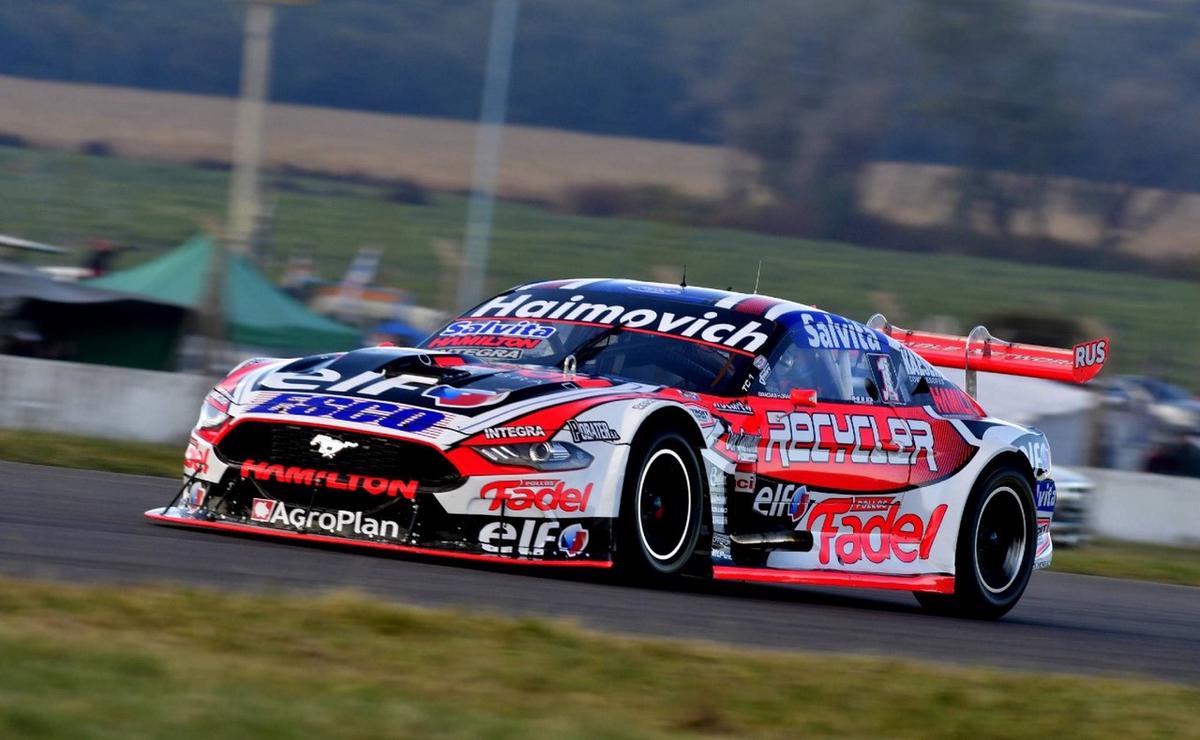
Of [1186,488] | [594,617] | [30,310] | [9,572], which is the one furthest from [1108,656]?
[30,310]

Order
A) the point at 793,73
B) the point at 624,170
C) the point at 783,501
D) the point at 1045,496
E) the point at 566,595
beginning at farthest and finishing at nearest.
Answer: the point at 793,73 → the point at 624,170 → the point at 1045,496 → the point at 783,501 → the point at 566,595

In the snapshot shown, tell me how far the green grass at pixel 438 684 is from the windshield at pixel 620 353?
2.21 metres

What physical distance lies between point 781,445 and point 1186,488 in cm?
947

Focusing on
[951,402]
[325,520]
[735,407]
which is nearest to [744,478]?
[735,407]

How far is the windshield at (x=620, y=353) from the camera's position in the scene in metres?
7.73

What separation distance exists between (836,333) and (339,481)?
2840 mm

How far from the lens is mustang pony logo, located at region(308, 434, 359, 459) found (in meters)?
6.75

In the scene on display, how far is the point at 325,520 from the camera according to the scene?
6852 mm

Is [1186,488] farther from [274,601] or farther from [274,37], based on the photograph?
[274,37]

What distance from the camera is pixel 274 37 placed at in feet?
180

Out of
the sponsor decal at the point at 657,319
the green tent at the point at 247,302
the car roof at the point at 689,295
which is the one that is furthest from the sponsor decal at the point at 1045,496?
the green tent at the point at 247,302

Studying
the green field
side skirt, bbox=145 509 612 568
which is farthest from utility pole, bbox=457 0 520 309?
side skirt, bbox=145 509 612 568

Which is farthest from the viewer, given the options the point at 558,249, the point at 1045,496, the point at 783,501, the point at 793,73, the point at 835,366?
the point at 793,73

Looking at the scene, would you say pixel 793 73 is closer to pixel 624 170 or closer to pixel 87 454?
pixel 624 170
